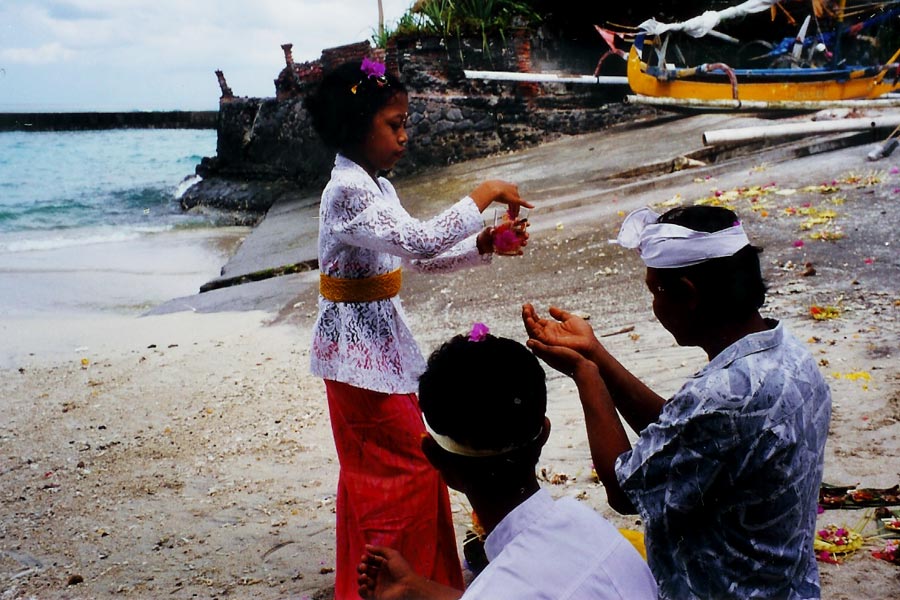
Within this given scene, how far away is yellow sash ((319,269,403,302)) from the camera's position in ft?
9.27

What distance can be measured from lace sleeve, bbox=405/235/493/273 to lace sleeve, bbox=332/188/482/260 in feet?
0.79

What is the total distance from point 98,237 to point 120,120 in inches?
955

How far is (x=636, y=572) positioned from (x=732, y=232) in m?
0.73

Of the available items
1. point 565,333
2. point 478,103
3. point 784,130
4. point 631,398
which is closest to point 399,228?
point 565,333

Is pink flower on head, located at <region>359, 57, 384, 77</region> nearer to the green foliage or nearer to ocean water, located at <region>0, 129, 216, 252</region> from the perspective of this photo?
the green foliage

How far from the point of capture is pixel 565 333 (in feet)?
6.73

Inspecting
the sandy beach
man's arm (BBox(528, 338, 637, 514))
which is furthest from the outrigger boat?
man's arm (BBox(528, 338, 637, 514))

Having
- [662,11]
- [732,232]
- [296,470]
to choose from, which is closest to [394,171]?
[662,11]

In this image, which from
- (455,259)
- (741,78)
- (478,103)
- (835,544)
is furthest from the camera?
(478,103)

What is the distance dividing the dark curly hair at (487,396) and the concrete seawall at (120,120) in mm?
36954

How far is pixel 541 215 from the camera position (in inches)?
398

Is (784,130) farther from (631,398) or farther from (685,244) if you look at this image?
(685,244)

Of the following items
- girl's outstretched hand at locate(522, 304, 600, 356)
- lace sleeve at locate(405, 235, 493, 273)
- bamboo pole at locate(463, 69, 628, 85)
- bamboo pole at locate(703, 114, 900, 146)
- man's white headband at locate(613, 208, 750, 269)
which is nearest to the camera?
man's white headband at locate(613, 208, 750, 269)

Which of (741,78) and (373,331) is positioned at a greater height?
(741,78)
